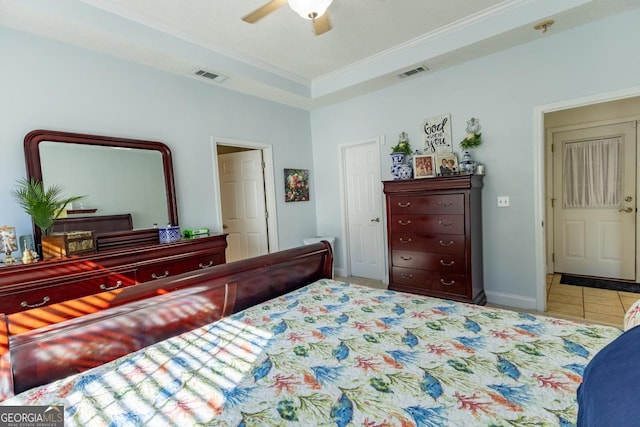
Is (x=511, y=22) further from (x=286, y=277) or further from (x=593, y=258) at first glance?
(x=593, y=258)

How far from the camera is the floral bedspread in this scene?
0.90m

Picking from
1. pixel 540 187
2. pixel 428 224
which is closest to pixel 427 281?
pixel 428 224

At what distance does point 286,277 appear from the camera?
2.12 metres

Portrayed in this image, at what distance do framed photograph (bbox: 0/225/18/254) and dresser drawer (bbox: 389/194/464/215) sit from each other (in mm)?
3169

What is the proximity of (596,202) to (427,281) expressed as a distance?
2560mm

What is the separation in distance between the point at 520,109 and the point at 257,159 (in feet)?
10.1

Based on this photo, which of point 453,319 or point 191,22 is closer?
point 453,319

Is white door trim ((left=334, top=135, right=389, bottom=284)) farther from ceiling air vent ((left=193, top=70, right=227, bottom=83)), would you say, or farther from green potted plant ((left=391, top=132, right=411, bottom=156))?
ceiling air vent ((left=193, top=70, right=227, bottom=83))

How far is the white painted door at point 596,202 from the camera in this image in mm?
3594

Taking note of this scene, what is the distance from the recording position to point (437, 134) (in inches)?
137

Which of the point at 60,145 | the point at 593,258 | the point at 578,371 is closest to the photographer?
the point at 578,371

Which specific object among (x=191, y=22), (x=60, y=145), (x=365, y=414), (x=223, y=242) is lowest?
(x=365, y=414)

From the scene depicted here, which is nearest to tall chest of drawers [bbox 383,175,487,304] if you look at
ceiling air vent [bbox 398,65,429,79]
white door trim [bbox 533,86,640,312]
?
white door trim [bbox 533,86,640,312]

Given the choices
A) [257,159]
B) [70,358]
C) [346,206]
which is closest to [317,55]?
[257,159]
